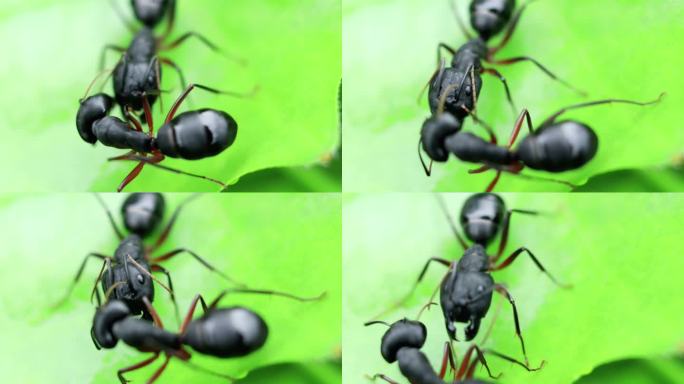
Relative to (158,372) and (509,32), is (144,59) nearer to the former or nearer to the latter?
(158,372)

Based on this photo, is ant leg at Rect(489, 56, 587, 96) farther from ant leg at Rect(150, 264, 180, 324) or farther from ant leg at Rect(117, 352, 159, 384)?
ant leg at Rect(117, 352, 159, 384)

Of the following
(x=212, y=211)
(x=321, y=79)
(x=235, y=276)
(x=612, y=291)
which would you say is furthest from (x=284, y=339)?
(x=612, y=291)

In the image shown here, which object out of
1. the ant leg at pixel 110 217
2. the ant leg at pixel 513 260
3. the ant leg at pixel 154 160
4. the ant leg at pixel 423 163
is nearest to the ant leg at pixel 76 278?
the ant leg at pixel 110 217

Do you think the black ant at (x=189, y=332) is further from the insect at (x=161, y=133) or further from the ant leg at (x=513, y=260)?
the ant leg at (x=513, y=260)

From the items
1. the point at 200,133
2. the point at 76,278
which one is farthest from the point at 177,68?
the point at 76,278

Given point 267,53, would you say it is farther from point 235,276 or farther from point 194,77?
point 235,276

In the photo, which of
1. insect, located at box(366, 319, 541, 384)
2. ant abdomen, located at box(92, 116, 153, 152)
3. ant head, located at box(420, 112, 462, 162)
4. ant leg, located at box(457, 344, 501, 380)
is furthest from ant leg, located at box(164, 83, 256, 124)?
ant leg, located at box(457, 344, 501, 380)
